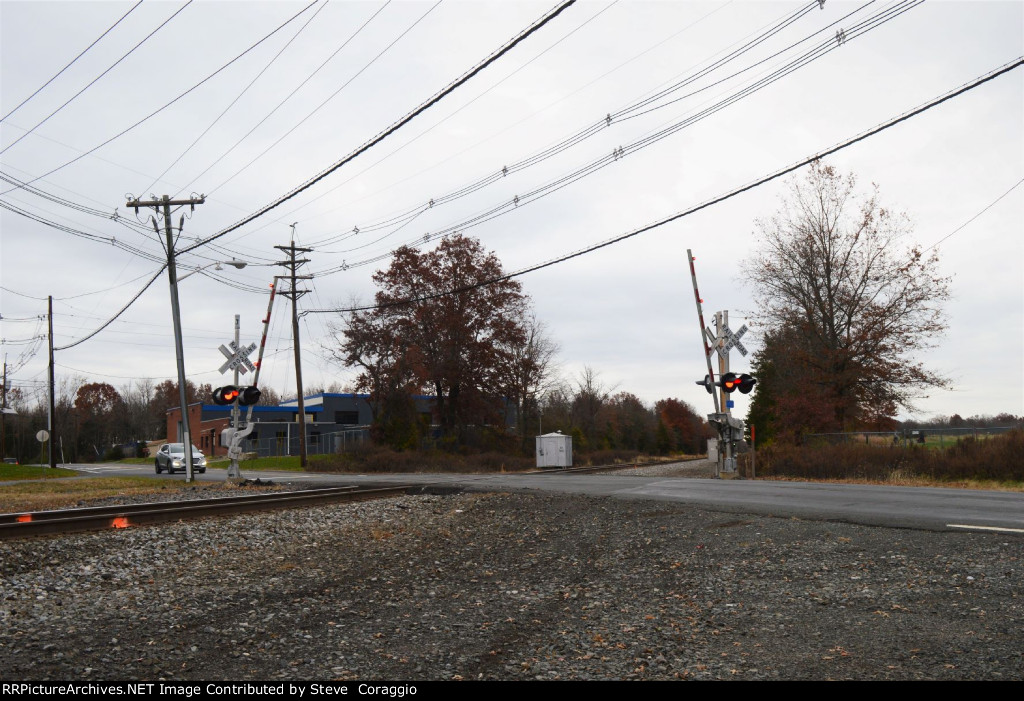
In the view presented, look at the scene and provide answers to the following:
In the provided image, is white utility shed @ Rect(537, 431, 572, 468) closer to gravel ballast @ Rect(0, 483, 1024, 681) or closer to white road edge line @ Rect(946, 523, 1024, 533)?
gravel ballast @ Rect(0, 483, 1024, 681)

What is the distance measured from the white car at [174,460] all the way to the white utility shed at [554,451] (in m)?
17.7

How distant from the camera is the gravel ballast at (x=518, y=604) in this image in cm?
523

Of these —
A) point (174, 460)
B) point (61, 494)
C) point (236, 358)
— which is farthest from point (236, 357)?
point (174, 460)

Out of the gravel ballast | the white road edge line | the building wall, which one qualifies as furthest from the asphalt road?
the building wall

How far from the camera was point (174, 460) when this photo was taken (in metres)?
39.6

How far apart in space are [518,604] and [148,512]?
26.9 ft

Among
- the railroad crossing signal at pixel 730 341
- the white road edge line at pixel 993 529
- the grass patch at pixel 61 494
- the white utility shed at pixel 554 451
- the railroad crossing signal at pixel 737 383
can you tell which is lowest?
the white utility shed at pixel 554 451

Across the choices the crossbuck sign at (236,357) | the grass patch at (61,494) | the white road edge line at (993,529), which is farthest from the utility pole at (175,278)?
the white road edge line at (993,529)

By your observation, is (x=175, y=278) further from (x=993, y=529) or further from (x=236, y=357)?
(x=993, y=529)

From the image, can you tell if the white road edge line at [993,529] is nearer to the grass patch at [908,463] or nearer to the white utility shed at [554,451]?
the grass patch at [908,463]

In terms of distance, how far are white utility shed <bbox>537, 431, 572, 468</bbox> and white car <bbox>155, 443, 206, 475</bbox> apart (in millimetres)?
17713

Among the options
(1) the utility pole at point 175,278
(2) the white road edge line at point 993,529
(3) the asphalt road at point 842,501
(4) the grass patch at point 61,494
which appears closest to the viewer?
(2) the white road edge line at point 993,529

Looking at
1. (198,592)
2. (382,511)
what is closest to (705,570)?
(198,592)
